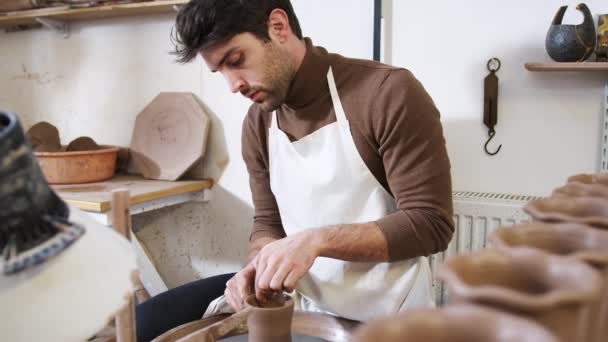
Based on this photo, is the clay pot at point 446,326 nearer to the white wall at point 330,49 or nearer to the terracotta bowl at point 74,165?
the white wall at point 330,49

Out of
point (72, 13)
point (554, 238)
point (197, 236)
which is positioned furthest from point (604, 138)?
point (72, 13)

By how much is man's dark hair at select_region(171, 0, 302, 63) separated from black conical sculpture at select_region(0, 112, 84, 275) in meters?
0.87

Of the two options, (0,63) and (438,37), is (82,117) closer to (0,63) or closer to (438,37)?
(0,63)

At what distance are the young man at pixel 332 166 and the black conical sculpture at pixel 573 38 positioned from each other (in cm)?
54

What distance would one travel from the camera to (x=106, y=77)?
2420 mm

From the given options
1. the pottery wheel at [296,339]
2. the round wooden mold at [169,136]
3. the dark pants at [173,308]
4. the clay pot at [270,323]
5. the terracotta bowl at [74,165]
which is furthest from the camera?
the round wooden mold at [169,136]

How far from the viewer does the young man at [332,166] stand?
120 centimetres

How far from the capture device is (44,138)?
2.14m

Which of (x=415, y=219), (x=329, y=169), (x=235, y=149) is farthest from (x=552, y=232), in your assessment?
(x=235, y=149)

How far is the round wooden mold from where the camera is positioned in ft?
7.03

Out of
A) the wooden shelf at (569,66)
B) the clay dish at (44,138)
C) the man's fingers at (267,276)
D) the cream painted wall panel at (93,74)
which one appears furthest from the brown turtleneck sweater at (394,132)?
the clay dish at (44,138)

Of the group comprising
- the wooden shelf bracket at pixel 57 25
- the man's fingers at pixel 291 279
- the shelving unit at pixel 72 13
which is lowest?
the man's fingers at pixel 291 279

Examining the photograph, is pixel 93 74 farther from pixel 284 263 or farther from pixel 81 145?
pixel 284 263

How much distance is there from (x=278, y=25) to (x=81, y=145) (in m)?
1.29
